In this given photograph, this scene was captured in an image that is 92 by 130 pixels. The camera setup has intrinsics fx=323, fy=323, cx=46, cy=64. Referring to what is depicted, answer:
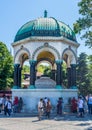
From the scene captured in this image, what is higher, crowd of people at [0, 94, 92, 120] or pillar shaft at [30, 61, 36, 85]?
pillar shaft at [30, 61, 36, 85]

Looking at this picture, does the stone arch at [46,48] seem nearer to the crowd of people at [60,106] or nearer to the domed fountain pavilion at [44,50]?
the domed fountain pavilion at [44,50]

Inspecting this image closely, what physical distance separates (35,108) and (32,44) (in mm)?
4968

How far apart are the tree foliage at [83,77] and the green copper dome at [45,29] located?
672 inches

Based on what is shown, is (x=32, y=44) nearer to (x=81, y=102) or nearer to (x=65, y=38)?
(x=65, y=38)

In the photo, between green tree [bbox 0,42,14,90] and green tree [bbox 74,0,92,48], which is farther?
green tree [bbox 0,42,14,90]

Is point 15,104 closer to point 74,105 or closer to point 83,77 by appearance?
point 74,105

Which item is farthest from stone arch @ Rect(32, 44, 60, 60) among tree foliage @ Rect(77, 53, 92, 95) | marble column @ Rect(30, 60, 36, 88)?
tree foliage @ Rect(77, 53, 92, 95)

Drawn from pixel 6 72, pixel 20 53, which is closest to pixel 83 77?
pixel 6 72

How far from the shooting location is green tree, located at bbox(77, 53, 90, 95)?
43.2 metres

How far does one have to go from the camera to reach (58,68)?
82.5 ft

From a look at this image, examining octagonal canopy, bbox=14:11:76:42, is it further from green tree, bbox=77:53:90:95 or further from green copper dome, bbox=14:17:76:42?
green tree, bbox=77:53:90:95

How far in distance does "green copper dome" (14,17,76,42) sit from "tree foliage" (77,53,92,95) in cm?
1706

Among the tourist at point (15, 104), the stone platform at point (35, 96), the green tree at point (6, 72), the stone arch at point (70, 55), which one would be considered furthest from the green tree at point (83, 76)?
the tourist at point (15, 104)

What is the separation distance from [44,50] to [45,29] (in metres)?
1.66
